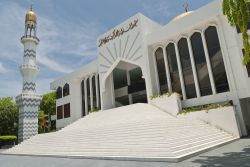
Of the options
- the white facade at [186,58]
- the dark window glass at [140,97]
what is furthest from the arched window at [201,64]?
the dark window glass at [140,97]

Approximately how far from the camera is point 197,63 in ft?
57.6

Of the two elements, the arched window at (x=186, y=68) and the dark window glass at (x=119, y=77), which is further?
the dark window glass at (x=119, y=77)

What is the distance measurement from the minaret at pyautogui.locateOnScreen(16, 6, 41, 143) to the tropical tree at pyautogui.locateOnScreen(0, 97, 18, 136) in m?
12.4

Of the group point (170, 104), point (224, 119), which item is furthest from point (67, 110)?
point (224, 119)

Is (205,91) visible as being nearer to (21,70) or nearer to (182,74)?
(182,74)

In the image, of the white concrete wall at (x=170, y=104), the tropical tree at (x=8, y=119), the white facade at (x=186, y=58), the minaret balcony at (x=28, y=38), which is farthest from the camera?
the tropical tree at (x=8, y=119)

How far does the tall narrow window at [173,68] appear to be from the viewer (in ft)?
61.3

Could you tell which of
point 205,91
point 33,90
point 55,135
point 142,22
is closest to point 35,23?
point 33,90

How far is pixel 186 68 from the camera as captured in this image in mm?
18250

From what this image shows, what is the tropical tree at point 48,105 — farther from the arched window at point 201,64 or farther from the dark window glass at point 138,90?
the arched window at point 201,64

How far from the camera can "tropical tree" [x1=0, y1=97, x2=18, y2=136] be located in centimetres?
3556

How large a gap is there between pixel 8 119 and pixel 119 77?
21.4 meters

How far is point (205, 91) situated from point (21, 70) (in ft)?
68.6

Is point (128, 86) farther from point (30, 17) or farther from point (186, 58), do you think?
point (30, 17)
